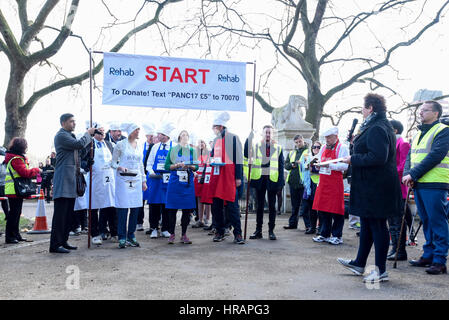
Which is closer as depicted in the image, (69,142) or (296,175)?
(69,142)

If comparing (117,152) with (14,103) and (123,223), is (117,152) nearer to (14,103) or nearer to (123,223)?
(123,223)

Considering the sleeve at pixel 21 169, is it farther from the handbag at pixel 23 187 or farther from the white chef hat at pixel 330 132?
the white chef hat at pixel 330 132

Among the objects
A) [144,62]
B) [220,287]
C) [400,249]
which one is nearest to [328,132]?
[400,249]

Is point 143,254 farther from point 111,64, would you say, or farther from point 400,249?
point 400,249

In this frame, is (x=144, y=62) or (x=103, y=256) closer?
(x=103, y=256)

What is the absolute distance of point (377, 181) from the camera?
15.4 feet

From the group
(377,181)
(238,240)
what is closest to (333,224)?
(238,240)

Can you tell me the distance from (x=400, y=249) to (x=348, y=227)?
12.5 feet

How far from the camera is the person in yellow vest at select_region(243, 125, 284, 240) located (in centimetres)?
789

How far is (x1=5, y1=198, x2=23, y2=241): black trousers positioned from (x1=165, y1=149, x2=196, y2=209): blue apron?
2.45 metres

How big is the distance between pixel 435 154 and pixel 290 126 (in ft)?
25.4

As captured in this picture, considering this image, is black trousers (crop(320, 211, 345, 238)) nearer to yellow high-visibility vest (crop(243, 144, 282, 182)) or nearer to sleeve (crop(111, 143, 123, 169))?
yellow high-visibility vest (crop(243, 144, 282, 182))

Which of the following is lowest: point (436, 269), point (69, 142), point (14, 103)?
point (436, 269)
